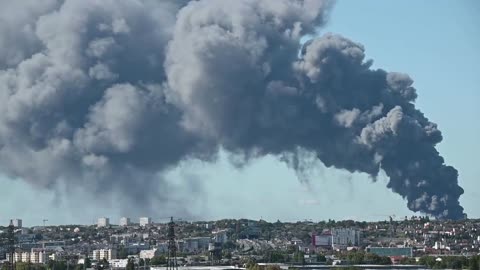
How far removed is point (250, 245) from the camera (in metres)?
117

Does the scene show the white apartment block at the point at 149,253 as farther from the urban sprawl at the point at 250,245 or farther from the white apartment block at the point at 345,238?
the white apartment block at the point at 345,238

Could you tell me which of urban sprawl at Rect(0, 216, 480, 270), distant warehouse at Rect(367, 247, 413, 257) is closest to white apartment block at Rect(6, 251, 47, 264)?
urban sprawl at Rect(0, 216, 480, 270)

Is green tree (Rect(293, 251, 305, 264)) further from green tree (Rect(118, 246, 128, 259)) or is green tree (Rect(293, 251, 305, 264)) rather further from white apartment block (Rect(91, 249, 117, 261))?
white apartment block (Rect(91, 249, 117, 261))

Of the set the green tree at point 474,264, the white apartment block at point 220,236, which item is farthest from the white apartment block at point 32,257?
the green tree at point 474,264

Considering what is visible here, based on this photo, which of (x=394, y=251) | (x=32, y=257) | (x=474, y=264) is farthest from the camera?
(x=32, y=257)

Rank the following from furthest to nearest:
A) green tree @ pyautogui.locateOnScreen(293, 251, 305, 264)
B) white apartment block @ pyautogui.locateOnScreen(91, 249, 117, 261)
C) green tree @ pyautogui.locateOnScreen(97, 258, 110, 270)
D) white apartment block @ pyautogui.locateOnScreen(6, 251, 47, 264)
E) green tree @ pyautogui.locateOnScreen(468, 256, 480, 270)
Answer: white apartment block @ pyautogui.locateOnScreen(91, 249, 117, 261)
white apartment block @ pyautogui.locateOnScreen(6, 251, 47, 264)
green tree @ pyautogui.locateOnScreen(293, 251, 305, 264)
green tree @ pyautogui.locateOnScreen(97, 258, 110, 270)
green tree @ pyautogui.locateOnScreen(468, 256, 480, 270)

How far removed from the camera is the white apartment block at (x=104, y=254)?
105 m

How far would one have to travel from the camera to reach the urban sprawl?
8544cm

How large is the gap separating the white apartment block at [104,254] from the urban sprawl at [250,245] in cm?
10

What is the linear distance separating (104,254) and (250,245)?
15.3 meters

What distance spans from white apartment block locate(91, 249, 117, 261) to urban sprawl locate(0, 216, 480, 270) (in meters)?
0.10

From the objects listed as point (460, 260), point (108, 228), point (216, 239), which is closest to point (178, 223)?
point (108, 228)

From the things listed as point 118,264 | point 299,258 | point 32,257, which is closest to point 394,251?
point 299,258

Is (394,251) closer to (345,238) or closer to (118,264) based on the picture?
(345,238)
